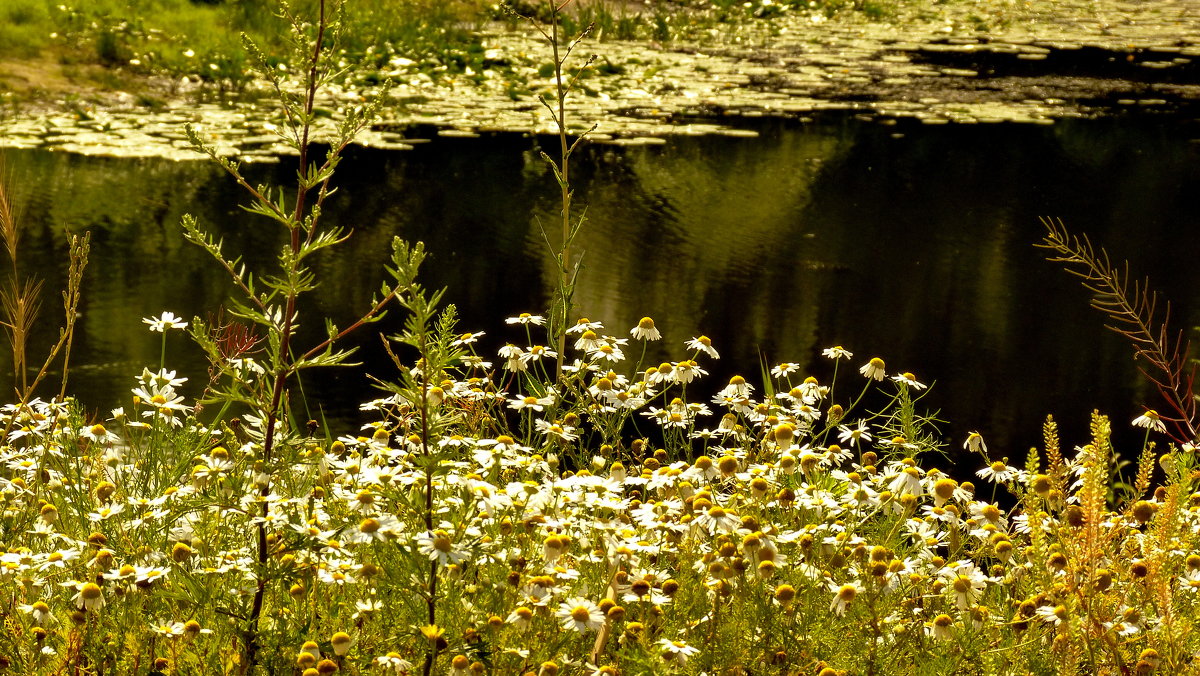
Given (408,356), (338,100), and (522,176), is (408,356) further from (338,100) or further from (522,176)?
(338,100)

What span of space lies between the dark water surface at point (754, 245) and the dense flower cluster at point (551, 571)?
79.3 inches

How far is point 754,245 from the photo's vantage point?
6820 mm

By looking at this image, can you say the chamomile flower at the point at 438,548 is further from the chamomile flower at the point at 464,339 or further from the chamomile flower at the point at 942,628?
the chamomile flower at the point at 942,628

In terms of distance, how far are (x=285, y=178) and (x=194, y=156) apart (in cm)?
83

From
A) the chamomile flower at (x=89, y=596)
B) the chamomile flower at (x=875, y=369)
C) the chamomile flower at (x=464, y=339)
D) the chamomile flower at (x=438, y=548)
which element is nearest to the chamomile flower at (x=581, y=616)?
the chamomile flower at (x=438, y=548)

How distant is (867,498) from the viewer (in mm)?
2592

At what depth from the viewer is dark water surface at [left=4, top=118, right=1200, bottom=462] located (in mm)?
5219

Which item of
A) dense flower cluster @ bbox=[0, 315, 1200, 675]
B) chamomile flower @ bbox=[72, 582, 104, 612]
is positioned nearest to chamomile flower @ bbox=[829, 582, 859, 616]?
dense flower cluster @ bbox=[0, 315, 1200, 675]

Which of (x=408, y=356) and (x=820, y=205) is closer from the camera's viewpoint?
(x=408, y=356)

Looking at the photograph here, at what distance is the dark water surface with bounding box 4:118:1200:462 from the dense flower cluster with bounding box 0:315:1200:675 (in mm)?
2015

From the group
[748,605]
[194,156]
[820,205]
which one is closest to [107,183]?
[194,156]

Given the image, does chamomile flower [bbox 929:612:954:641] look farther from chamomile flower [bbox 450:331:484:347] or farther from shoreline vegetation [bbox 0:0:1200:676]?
chamomile flower [bbox 450:331:484:347]

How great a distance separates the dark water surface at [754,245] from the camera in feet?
17.1

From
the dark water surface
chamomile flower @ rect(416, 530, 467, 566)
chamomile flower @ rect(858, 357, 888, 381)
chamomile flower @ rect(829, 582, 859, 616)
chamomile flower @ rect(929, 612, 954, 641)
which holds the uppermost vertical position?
chamomile flower @ rect(416, 530, 467, 566)
